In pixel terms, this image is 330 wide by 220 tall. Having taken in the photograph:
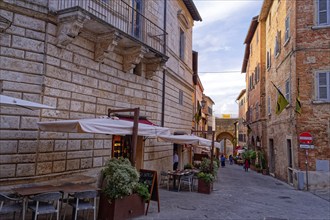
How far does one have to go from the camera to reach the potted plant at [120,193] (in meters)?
6.60

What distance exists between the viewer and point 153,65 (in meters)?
12.0

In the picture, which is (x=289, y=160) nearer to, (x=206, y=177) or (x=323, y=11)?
(x=206, y=177)

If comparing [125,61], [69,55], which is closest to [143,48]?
[125,61]

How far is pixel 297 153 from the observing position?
1424 cm

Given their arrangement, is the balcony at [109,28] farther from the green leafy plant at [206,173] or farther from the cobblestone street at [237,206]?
the cobblestone street at [237,206]

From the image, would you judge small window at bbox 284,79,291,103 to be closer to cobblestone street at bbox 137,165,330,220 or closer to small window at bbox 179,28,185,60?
cobblestone street at bbox 137,165,330,220

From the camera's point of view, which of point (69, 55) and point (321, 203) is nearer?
point (69, 55)

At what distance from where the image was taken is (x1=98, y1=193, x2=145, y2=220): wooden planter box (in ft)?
21.6

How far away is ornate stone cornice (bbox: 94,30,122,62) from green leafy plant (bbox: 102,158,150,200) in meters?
3.65

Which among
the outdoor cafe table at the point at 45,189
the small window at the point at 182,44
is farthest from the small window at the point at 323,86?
the outdoor cafe table at the point at 45,189

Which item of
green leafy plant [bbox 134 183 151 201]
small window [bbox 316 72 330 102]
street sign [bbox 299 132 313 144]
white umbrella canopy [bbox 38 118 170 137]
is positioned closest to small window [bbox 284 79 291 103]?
small window [bbox 316 72 330 102]

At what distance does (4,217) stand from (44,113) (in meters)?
2.53

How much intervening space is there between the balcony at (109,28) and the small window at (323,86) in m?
7.90

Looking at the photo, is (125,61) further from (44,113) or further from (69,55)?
(44,113)
